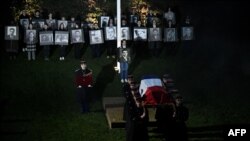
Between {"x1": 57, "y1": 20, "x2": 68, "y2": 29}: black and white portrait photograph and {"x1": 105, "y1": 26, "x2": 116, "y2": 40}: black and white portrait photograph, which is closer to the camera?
{"x1": 105, "y1": 26, "x2": 116, "y2": 40}: black and white portrait photograph

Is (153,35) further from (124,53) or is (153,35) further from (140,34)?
(124,53)

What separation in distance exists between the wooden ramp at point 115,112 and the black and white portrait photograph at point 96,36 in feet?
20.7

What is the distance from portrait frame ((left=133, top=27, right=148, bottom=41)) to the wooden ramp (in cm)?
694

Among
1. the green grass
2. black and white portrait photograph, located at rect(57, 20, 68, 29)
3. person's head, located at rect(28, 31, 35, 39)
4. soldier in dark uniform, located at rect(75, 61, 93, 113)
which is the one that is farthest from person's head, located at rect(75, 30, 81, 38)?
soldier in dark uniform, located at rect(75, 61, 93, 113)

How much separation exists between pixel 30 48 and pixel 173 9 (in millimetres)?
10851

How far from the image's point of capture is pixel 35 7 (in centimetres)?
3291

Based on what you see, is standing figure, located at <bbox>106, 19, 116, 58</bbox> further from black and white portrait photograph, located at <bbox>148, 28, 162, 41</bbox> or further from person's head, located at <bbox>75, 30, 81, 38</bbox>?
black and white portrait photograph, located at <bbox>148, 28, 162, 41</bbox>

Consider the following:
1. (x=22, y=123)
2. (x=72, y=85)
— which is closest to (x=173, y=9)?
(x=72, y=85)

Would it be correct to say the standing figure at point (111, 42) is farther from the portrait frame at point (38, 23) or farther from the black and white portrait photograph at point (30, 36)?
the black and white portrait photograph at point (30, 36)

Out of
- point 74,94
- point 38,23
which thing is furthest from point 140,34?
point 74,94

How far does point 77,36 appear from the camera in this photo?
29406 millimetres

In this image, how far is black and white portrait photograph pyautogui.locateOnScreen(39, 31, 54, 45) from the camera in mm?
28859

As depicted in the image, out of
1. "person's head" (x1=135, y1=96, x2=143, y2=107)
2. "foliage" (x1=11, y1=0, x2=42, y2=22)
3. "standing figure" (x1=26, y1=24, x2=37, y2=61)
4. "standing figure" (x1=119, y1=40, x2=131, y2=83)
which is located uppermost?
"foliage" (x1=11, y1=0, x2=42, y2=22)

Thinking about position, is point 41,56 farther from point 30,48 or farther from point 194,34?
point 194,34
